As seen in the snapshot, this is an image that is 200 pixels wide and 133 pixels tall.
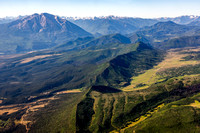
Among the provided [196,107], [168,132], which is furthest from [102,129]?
[196,107]

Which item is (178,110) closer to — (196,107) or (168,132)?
(196,107)

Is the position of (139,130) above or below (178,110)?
below

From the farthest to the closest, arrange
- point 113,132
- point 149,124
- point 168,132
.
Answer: point 113,132, point 149,124, point 168,132

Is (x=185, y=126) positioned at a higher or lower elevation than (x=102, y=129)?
higher

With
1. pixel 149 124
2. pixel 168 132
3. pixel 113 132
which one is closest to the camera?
pixel 168 132

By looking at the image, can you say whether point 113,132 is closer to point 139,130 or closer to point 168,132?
point 139,130

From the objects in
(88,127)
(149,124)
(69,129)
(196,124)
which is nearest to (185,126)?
(196,124)

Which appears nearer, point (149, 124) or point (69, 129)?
A: point (149, 124)

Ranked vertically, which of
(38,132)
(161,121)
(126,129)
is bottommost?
(38,132)

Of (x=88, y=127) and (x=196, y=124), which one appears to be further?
(x=88, y=127)
